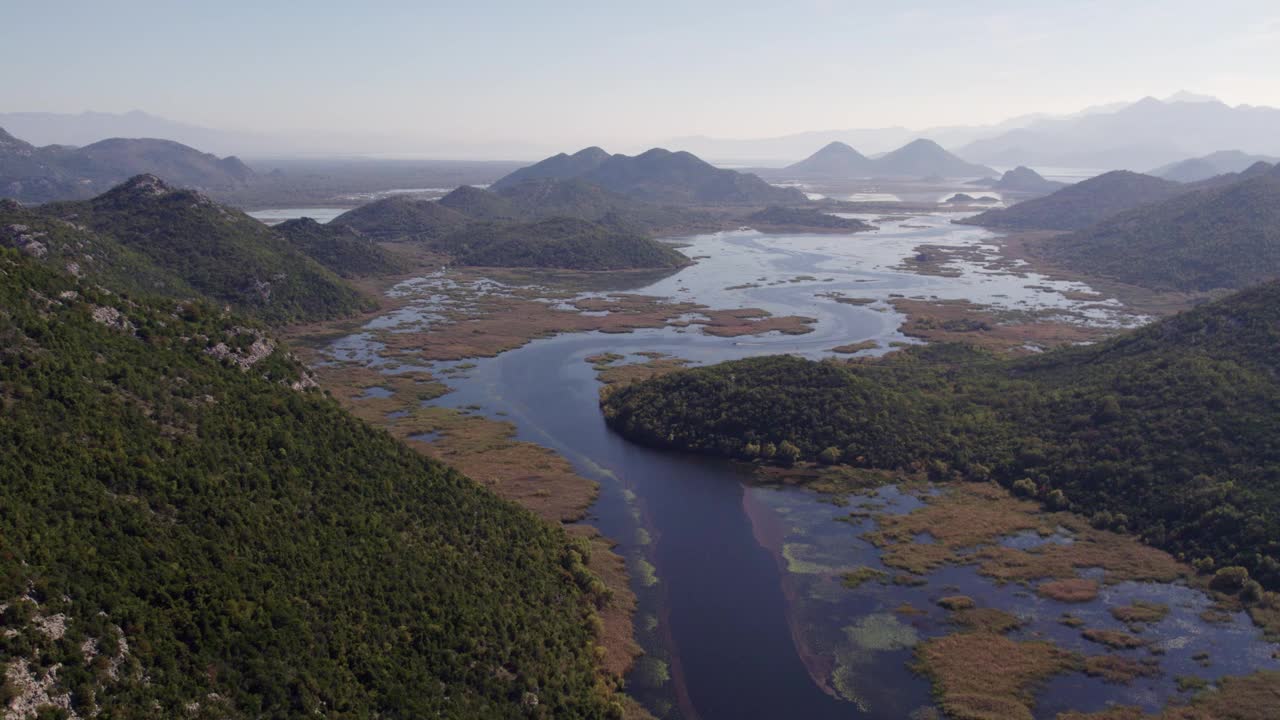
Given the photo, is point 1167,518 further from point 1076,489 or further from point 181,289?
point 181,289

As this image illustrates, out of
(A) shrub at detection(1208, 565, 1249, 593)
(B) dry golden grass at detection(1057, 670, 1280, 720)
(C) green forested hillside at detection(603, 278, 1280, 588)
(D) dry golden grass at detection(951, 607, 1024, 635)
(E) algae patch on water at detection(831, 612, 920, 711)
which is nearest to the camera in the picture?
(B) dry golden grass at detection(1057, 670, 1280, 720)

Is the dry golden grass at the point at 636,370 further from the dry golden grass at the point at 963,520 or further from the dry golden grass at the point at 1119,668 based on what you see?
the dry golden grass at the point at 1119,668

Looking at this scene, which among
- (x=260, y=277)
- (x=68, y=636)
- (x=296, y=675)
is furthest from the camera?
(x=260, y=277)

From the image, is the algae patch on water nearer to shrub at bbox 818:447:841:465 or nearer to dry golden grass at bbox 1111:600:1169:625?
dry golden grass at bbox 1111:600:1169:625

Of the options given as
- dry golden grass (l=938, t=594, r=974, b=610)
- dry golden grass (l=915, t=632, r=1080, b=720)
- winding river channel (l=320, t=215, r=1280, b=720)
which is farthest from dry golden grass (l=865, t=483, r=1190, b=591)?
dry golden grass (l=915, t=632, r=1080, b=720)

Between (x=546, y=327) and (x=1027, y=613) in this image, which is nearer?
(x=1027, y=613)

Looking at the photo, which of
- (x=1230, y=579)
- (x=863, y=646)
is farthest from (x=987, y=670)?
(x=1230, y=579)

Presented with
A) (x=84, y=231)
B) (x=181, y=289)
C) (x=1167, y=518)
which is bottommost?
(x=1167, y=518)

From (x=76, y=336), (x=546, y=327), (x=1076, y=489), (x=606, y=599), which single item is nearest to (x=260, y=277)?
(x=546, y=327)
